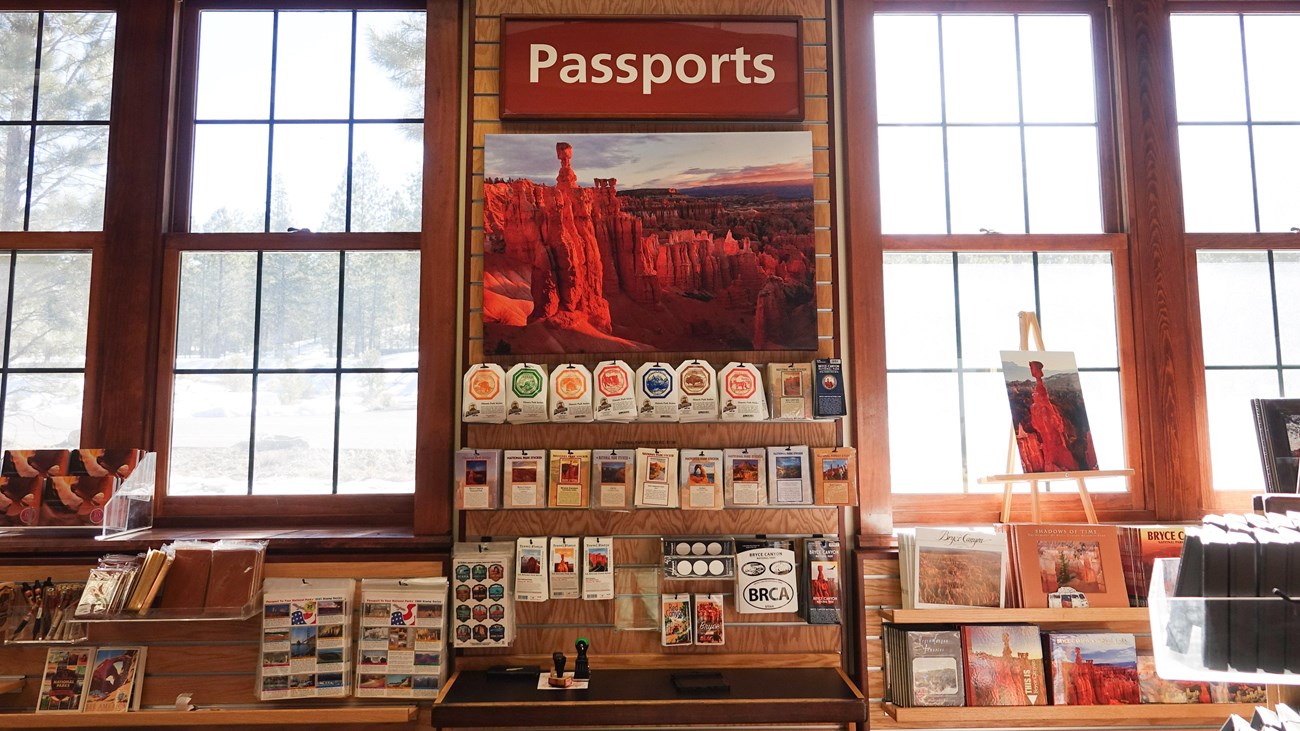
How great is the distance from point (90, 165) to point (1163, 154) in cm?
449

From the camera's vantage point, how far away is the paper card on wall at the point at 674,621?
2.89m

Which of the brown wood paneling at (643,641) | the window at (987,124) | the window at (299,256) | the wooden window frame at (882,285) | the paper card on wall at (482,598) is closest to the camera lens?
the paper card on wall at (482,598)

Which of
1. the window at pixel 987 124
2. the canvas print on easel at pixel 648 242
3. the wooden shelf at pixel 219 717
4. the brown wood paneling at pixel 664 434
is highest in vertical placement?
the window at pixel 987 124

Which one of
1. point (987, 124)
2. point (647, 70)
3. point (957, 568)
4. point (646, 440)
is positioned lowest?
point (957, 568)

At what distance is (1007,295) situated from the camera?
334 cm

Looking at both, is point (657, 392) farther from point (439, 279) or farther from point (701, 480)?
point (439, 279)

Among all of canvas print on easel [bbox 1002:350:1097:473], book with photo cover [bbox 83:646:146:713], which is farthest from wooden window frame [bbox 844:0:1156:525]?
book with photo cover [bbox 83:646:146:713]

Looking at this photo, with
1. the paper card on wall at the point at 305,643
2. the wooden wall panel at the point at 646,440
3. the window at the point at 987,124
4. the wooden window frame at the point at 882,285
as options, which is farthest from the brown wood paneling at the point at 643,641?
the window at the point at 987,124

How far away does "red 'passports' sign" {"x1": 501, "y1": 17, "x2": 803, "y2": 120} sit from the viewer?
3145 millimetres

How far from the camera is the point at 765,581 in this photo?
2893 millimetres

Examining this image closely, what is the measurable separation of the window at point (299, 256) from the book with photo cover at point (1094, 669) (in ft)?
8.29

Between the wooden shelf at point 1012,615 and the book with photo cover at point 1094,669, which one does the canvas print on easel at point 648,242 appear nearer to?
the wooden shelf at point 1012,615

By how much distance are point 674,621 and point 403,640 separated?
97 cm

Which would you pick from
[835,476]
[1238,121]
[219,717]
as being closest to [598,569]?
[835,476]
